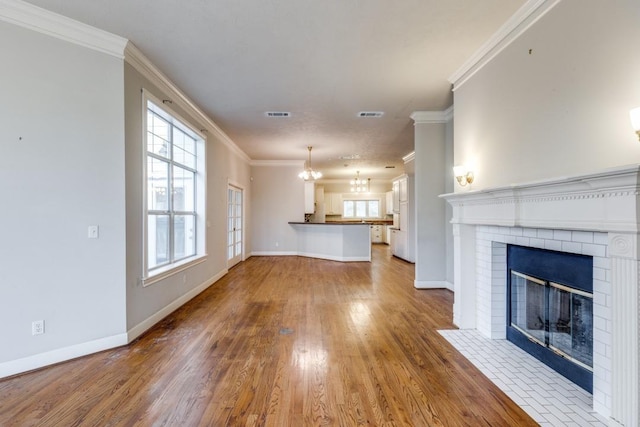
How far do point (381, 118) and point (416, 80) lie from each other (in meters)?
1.40

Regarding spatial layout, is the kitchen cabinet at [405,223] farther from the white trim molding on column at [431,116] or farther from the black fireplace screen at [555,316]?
the black fireplace screen at [555,316]

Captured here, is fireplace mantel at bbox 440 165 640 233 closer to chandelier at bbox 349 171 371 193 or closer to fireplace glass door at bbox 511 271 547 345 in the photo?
fireplace glass door at bbox 511 271 547 345

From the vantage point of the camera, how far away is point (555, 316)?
2.40 m

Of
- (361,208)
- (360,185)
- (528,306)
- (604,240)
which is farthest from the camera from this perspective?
(361,208)

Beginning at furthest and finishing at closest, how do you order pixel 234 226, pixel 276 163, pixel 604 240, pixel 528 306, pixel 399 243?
pixel 276 163, pixel 399 243, pixel 234 226, pixel 528 306, pixel 604 240

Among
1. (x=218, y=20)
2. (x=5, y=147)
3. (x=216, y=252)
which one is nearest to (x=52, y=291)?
(x=5, y=147)

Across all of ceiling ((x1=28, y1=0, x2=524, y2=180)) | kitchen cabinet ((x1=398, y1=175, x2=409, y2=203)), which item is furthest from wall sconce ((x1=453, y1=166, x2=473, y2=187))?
kitchen cabinet ((x1=398, y1=175, x2=409, y2=203))

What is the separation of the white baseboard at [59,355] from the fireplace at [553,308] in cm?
388

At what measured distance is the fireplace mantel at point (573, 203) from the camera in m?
1.56

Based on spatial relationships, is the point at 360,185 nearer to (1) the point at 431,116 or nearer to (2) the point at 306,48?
(1) the point at 431,116

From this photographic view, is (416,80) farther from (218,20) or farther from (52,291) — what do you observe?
(52,291)

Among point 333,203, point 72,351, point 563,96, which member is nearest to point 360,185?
point 333,203

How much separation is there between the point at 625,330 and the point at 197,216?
5172 mm

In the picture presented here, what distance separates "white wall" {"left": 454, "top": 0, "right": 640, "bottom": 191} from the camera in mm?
1696
